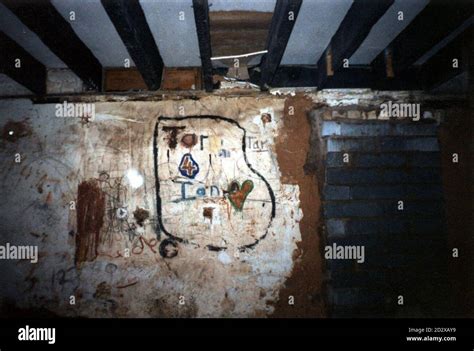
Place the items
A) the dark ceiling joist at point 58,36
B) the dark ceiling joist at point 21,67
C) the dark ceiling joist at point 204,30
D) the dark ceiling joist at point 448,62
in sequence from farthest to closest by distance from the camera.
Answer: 1. the dark ceiling joist at point 21,67
2. the dark ceiling joist at point 448,62
3. the dark ceiling joist at point 58,36
4. the dark ceiling joist at point 204,30

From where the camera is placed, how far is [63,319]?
121 inches

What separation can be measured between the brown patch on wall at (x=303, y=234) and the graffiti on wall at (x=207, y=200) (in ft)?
1.06

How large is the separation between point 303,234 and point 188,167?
1376 mm

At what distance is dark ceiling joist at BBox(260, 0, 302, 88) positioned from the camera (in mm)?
1810

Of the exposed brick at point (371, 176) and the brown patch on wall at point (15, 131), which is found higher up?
the brown patch on wall at point (15, 131)

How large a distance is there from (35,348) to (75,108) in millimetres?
2201

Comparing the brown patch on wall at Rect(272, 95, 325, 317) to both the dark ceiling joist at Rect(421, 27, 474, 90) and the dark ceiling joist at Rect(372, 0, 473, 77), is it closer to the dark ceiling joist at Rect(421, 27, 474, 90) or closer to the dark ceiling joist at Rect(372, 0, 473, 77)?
the dark ceiling joist at Rect(372, 0, 473, 77)

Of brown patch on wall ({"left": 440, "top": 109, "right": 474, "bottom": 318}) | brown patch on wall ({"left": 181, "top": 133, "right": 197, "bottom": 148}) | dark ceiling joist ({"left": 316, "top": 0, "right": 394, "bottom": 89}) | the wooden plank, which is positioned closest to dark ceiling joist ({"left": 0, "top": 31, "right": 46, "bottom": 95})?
the wooden plank

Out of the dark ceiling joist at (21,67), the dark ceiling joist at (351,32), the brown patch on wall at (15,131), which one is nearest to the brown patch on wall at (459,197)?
the dark ceiling joist at (351,32)

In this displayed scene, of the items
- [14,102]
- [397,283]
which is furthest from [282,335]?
[14,102]

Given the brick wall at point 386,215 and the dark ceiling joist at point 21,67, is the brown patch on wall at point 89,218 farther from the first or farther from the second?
the brick wall at point 386,215

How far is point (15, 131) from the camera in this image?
3158 millimetres

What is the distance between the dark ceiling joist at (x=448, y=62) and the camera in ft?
7.78

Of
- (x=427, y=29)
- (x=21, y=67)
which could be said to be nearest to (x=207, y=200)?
(x=21, y=67)
